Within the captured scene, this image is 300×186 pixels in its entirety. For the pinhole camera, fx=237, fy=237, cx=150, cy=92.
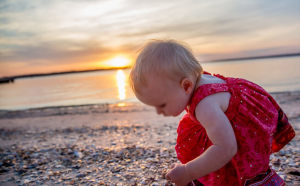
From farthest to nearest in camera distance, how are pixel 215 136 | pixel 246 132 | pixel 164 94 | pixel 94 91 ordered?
pixel 94 91
pixel 246 132
pixel 164 94
pixel 215 136

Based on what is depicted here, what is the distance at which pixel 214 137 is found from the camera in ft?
5.34

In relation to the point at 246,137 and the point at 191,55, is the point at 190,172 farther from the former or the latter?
the point at 191,55

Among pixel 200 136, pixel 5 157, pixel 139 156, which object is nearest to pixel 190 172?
pixel 200 136

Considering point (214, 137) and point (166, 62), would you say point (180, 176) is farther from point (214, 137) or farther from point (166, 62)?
point (166, 62)

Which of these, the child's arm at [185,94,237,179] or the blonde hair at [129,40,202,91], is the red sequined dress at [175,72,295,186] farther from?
the blonde hair at [129,40,202,91]

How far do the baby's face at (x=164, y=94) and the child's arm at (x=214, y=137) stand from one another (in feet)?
0.53

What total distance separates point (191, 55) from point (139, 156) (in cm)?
288

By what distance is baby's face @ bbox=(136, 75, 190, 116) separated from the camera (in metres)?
1.74

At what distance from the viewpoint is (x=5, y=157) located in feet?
15.0

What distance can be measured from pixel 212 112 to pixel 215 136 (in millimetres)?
165

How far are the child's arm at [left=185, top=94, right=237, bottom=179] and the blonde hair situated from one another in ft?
0.88

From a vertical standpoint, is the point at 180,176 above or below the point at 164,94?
below

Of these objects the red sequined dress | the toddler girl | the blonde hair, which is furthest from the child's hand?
the blonde hair

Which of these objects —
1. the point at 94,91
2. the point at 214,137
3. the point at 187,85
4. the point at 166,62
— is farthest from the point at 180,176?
the point at 94,91
